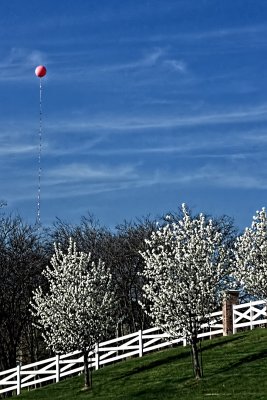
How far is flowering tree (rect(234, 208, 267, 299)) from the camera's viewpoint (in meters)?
34.8

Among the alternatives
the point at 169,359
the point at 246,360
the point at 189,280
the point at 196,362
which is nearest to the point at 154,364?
the point at 169,359

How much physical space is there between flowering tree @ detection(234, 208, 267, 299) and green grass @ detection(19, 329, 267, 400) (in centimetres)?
255

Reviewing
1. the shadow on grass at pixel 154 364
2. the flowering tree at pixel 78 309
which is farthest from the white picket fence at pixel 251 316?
the flowering tree at pixel 78 309

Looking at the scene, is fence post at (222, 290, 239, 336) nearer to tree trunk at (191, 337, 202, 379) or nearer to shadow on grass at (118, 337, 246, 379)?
shadow on grass at (118, 337, 246, 379)

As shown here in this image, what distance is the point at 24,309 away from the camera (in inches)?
2269

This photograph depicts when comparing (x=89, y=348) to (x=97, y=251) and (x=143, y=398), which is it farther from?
(x=97, y=251)

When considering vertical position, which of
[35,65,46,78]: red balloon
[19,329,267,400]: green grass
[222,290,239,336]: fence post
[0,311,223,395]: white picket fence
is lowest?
[19,329,267,400]: green grass

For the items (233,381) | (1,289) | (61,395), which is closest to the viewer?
(233,381)

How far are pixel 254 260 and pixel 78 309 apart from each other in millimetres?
7867

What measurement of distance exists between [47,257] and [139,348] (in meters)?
21.1

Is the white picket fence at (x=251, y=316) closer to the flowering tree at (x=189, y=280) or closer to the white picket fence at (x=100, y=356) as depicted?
the white picket fence at (x=100, y=356)

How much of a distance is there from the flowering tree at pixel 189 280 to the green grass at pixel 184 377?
127cm

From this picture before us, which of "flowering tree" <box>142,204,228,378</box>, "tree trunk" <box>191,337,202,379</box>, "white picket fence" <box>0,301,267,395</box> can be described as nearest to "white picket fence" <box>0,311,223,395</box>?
"white picket fence" <box>0,301,267,395</box>

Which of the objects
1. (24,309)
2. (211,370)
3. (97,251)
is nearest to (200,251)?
(211,370)
